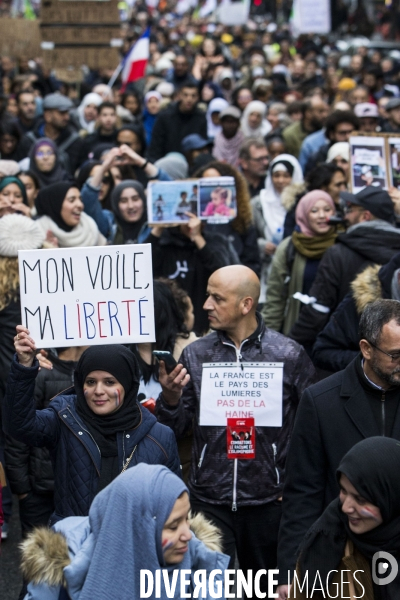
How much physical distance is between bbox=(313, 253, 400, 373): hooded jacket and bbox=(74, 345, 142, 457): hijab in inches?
49.7

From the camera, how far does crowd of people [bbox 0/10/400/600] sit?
304 cm

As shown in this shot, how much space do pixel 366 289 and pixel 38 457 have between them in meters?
1.71

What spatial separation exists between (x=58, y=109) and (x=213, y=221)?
171 inches

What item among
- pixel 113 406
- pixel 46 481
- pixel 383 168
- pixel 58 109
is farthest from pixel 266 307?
pixel 58 109

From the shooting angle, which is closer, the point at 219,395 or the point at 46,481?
the point at 219,395

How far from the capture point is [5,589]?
210 inches

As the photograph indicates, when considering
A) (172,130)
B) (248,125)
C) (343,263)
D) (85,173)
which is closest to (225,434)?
(343,263)

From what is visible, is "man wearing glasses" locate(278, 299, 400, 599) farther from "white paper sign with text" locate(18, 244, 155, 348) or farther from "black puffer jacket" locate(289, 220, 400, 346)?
"black puffer jacket" locate(289, 220, 400, 346)

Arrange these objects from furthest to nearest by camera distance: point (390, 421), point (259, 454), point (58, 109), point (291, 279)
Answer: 1. point (58, 109)
2. point (291, 279)
3. point (259, 454)
4. point (390, 421)

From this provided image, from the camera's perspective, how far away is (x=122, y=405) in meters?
3.90

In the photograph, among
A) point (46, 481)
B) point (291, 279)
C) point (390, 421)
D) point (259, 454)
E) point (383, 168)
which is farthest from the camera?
point (383, 168)

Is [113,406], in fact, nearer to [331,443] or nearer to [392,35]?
[331,443]

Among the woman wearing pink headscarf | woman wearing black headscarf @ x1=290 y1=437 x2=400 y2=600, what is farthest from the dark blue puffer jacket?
the woman wearing pink headscarf

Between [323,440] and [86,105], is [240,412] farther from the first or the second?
[86,105]
